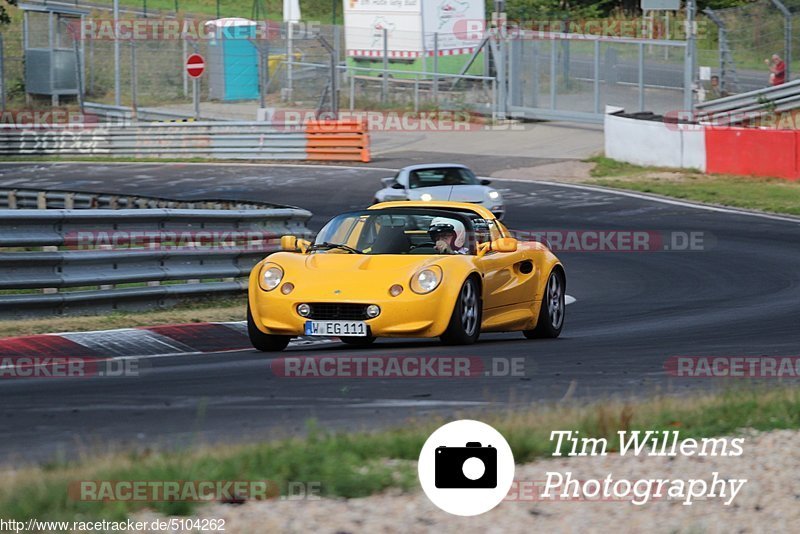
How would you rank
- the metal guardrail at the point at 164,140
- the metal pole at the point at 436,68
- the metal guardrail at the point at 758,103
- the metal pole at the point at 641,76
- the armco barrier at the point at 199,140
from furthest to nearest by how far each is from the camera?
the metal pole at the point at 436,68 → the metal guardrail at the point at 164,140 → the armco barrier at the point at 199,140 → the metal pole at the point at 641,76 → the metal guardrail at the point at 758,103

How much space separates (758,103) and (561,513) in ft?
97.8

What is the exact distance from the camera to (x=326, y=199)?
29406 mm

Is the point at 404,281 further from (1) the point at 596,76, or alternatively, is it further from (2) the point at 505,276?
(1) the point at 596,76

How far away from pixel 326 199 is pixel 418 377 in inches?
787

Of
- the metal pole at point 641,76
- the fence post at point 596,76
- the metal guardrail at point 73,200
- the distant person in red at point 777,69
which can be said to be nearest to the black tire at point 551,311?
the metal guardrail at point 73,200

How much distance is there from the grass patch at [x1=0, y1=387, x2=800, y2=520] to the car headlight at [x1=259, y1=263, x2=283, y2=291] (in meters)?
4.00

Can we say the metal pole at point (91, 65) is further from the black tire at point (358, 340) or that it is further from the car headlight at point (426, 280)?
the car headlight at point (426, 280)

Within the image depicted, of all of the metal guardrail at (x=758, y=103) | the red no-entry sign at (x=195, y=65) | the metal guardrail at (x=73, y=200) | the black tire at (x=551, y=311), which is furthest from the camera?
the red no-entry sign at (x=195, y=65)

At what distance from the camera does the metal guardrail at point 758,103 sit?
33.7 meters

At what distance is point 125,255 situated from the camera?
44.8 feet

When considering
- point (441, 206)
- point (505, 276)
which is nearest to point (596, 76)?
point (441, 206)

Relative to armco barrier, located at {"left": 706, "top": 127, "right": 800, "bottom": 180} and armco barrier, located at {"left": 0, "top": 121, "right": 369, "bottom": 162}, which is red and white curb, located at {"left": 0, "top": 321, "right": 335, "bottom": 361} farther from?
armco barrier, located at {"left": 0, "top": 121, "right": 369, "bottom": 162}

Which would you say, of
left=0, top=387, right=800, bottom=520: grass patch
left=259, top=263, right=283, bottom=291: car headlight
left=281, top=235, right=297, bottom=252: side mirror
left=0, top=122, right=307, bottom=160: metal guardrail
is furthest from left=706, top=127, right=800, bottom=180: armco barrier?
left=0, top=387, right=800, bottom=520: grass patch

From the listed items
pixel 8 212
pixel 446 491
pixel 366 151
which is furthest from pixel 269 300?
pixel 366 151
